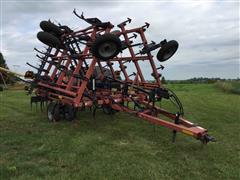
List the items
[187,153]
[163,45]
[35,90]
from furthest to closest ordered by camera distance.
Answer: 1. [35,90]
2. [163,45]
3. [187,153]

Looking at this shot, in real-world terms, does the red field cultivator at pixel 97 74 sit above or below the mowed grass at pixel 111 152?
above

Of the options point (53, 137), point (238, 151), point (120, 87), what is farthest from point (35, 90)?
point (238, 151)

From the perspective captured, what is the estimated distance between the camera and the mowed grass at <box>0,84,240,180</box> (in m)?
4.10

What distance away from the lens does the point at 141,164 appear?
4445mm

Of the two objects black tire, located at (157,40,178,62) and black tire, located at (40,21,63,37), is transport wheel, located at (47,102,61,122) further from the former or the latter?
black tire, located at (157,40,178,62)

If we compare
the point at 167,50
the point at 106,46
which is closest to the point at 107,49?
the point at 106,46

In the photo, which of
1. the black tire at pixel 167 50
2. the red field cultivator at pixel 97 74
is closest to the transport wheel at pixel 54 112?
the red field cultivator at pixel 97 74

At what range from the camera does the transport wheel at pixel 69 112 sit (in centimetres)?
786

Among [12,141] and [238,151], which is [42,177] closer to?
[12,141]

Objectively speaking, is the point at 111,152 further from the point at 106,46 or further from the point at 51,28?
the point at 51,28

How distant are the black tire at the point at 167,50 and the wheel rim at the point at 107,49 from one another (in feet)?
5.87

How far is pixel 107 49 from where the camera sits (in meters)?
6.67

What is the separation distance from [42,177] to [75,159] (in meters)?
0.80

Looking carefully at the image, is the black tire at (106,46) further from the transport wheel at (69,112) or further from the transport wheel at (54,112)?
the transport wheel at (54,112)
